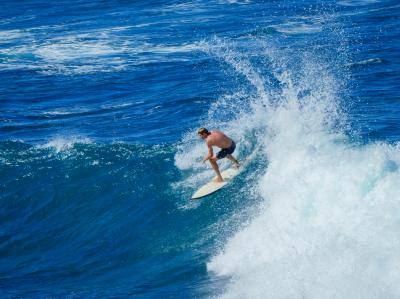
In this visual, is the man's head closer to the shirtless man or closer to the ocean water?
the shirtless man

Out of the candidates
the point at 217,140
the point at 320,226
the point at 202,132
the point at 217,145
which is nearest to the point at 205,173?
the point at 217,145

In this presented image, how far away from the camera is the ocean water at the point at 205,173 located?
15094 mm

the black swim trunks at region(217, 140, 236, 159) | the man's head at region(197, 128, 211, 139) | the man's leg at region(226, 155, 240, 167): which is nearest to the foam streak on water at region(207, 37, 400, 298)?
the man's leg at region(226, 155, 240, 167)

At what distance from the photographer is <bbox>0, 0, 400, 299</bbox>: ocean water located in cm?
1509

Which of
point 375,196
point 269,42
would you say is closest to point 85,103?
point 269,42

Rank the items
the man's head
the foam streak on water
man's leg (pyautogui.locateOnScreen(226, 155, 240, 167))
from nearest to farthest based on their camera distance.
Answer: the foam streak on water → the man's head → man's leg (pyautogui.locateOnScreen(226, 155, 240, 167))

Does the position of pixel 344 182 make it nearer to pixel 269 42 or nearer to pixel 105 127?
pixel 105 127

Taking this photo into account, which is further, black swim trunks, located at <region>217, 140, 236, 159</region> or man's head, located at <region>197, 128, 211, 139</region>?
black swim trunks, located at <region>217, 140, 236, 159</region>

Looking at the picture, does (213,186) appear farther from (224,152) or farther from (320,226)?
(320,226)

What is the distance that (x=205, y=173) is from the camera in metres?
20.1

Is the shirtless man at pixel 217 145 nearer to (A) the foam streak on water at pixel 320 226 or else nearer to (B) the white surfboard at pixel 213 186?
(B) the white surfboard at pixel 213 186

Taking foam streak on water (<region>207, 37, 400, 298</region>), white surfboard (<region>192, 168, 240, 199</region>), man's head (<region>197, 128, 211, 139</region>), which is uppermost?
man's head (<region>197, 128, 211, 139</region>)

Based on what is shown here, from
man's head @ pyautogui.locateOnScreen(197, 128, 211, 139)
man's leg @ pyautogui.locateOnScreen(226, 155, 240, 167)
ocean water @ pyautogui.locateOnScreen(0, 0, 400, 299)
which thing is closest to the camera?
ocean water @ pyautogui.locateOnScreen(0, 0, 400, 299)

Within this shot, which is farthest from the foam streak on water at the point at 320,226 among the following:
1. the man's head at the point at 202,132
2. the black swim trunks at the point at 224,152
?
the man's head at the point at 202,132
